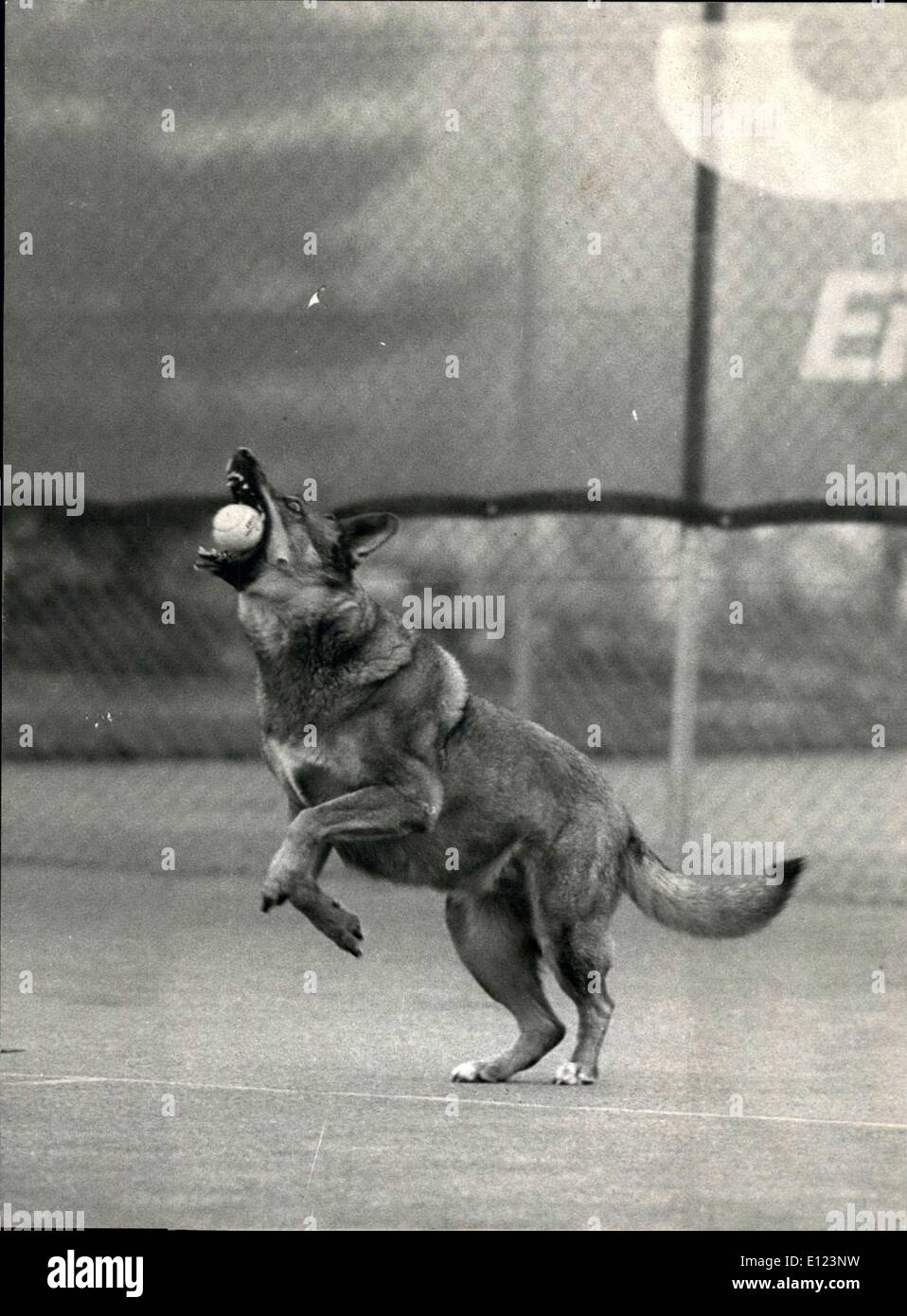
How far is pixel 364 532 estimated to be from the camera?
599 centimetres

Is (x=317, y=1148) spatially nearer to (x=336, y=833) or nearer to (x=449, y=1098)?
(x=449, y=1098)

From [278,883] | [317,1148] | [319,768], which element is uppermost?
[319,768]

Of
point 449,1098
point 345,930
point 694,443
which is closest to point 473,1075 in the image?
point 449,1098

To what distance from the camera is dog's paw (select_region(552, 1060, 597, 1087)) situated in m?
5.61

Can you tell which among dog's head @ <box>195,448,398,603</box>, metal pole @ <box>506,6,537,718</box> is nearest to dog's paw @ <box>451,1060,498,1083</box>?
dog's head @ <box>195,448,398,603</box>

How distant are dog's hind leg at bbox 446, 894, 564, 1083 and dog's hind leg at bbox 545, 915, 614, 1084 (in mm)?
113

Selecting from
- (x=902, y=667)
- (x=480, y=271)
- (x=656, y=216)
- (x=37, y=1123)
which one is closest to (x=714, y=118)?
(x=656, y=216)

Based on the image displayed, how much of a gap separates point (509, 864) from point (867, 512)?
396 cm

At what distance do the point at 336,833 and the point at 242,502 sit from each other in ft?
2.98

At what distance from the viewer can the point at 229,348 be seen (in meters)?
9.59

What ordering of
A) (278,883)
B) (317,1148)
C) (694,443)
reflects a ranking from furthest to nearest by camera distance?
(694,443) → (278,883) → (317,1148)

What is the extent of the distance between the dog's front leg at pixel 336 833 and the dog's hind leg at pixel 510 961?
0.92ft

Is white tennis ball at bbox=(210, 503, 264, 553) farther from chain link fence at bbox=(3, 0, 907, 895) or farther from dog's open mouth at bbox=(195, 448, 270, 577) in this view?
chain link fence at bbox=(3, 0, 907, 895)

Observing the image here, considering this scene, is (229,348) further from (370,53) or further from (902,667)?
(902,667)
